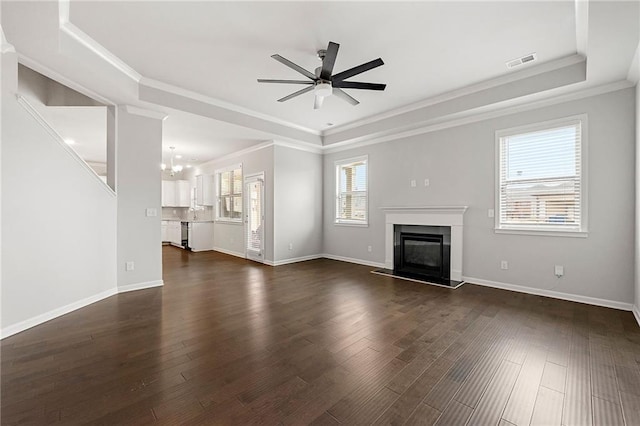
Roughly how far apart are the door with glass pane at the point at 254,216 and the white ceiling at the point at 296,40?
258 cm

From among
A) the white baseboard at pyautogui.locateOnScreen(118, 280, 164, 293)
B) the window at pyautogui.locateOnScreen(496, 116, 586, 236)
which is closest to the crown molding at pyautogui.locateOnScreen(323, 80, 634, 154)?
the window at pyautogui.locateOnScreen(496, 116, 586, 236)

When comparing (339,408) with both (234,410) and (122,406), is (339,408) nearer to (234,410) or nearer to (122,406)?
(234,410)

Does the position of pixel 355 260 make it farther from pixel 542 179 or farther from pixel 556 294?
pixel 542 179

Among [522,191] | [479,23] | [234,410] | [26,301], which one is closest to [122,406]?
[234,410]

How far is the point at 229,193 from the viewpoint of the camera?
8195 mm

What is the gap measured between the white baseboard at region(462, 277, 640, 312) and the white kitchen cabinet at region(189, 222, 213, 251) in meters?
7.30

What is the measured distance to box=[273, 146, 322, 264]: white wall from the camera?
20.1 ft

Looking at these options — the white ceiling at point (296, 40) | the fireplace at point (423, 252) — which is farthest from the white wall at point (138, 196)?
the fireplace at point (423, 252)

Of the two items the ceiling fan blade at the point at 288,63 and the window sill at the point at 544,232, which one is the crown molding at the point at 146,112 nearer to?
the ceiling fan blade at the point at 288,63

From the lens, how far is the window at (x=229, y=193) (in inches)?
304

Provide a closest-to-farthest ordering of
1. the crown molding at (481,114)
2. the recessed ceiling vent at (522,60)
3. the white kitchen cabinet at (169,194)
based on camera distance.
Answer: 1. the recessed ceiling vent at (522,60)
2. the crown molding at (481,114)
3. the white kitchen cabinet at (169,194)

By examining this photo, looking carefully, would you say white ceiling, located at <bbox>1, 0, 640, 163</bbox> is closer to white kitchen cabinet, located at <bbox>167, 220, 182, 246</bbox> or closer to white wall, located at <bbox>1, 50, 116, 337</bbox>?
white wall, located at <bbox>1, 50, 116, 337</bbox>

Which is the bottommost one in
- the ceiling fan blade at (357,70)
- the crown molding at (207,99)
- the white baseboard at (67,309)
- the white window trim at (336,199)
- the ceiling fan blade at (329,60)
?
the white baseboard at (67,309)

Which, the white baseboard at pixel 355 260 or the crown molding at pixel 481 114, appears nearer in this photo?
the crown molding at pixel 481 114
